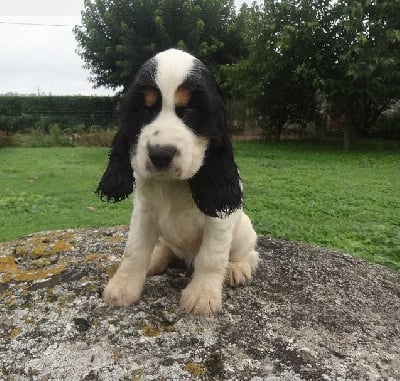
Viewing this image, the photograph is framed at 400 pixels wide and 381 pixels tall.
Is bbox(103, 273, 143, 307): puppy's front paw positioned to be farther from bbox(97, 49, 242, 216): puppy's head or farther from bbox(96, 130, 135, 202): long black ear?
bbox(97, 49, 242, 216): puppy's head

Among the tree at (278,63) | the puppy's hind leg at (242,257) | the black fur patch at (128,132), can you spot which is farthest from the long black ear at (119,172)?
the tree at (278,63)

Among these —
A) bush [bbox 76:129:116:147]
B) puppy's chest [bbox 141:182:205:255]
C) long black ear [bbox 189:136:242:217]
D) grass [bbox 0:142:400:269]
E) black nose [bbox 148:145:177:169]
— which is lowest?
grass [bbox 0:142:400:269]

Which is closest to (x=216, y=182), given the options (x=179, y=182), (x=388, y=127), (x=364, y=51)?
(x=179, y=182)

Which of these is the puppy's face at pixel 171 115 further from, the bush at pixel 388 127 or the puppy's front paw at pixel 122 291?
the bush at pixel 388 127

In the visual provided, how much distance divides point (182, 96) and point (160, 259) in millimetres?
1373

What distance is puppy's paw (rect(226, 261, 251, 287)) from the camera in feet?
10.1

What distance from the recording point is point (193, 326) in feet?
8.40

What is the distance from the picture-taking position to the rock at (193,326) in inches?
88.1


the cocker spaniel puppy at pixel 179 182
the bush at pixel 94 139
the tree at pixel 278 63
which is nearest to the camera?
the cocker spaniel puppy at pixel 179 182

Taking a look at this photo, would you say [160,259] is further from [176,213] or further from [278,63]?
[278,63]

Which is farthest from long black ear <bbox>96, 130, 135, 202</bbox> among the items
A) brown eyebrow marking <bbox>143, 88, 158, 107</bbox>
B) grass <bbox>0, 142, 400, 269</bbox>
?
grass <bbox>0, 142, 400, 269</bbox>

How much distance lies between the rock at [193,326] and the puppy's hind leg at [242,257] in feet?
0.24

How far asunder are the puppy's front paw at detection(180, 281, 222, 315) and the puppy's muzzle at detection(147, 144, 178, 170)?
35.5 inches

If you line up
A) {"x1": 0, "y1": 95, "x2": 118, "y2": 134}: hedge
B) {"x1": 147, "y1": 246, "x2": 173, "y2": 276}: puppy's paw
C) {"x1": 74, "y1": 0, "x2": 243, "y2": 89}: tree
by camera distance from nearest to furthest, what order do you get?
{"x1": 147, "y1": 246, "x2": 173, "y2": 276}: puppy's paw → {"x1": 74, "y1": 0, "x2": 243, "y2": 89}: tree → {"x1": 0, "y1": 95, "x2": 118, "y2": 134}: hedge
